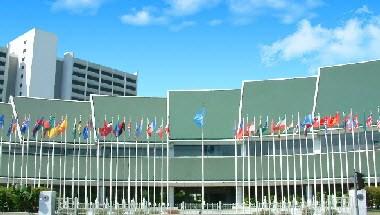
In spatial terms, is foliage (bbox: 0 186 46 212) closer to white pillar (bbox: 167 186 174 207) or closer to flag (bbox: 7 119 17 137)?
flag (bbox: 7 119 17 137)

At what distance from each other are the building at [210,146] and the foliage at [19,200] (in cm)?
1212

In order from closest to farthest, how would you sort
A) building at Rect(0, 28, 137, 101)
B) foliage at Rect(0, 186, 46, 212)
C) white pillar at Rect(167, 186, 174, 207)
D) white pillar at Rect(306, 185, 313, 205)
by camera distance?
foliage at Rect(0, 186, 46, 212) → white pillar at Rect(306, 185, 313, 205) → white pillar at Rect(167, 186, 174, 207) → building at Rect(0, 28, 137, 101)

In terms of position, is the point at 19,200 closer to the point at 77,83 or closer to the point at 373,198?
the point at 373,198

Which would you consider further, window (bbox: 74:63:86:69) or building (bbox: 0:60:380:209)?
window (bbox: 74:63:86:69)

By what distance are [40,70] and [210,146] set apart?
80.0 m

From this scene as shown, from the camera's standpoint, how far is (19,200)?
173 feet

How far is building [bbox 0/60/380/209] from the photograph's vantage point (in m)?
65.7

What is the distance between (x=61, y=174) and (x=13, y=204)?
1676 cm

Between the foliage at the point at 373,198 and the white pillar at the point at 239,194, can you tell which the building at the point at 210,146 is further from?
the foliage at the point at 373,198

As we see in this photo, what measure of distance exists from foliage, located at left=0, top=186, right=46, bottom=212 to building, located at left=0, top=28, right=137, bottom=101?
3390 inches

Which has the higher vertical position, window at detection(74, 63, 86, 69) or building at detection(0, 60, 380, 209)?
window at detection(74, 63, 86, 69)

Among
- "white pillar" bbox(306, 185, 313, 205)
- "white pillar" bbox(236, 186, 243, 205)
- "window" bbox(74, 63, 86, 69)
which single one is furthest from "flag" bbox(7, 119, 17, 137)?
"window" bbox(74, 63, 86, 69)

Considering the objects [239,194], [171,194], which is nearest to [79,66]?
[171,194]

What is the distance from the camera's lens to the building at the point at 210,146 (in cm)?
6569
